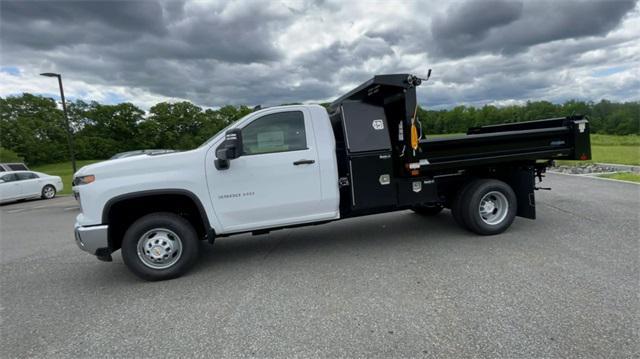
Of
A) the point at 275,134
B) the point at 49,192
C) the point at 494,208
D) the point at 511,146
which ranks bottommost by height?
the point at 494,208

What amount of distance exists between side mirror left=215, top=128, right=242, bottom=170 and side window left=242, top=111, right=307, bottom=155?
22cm

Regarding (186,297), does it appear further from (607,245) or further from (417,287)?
(607,245)

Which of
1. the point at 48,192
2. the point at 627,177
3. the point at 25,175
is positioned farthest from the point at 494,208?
the point at 25,175

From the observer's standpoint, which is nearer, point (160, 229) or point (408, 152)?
point (160, 229)

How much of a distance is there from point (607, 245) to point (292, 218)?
Result: 4225 mm

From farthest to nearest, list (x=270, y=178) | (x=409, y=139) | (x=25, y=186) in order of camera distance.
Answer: (x=25, y=186) < (x=409, y=139) < (x=270, y=178)

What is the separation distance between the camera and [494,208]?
570cm

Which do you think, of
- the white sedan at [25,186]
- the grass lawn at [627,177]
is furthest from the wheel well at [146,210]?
the white sedan at [25,186]

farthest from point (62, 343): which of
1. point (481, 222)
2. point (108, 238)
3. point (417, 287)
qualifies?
point (481, 222)

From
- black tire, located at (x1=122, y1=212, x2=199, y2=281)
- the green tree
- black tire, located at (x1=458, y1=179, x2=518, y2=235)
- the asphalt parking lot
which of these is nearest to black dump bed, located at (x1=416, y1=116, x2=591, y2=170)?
black tire, located at (x1=458, y1=179, x2=518, y2=235)

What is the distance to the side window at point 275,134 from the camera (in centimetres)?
461

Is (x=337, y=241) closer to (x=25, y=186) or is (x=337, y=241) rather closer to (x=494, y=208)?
(x=494, y=208)

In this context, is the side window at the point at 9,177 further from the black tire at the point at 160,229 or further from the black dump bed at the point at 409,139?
the black dump bed at the point at 409,139

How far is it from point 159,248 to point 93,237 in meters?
0.73
